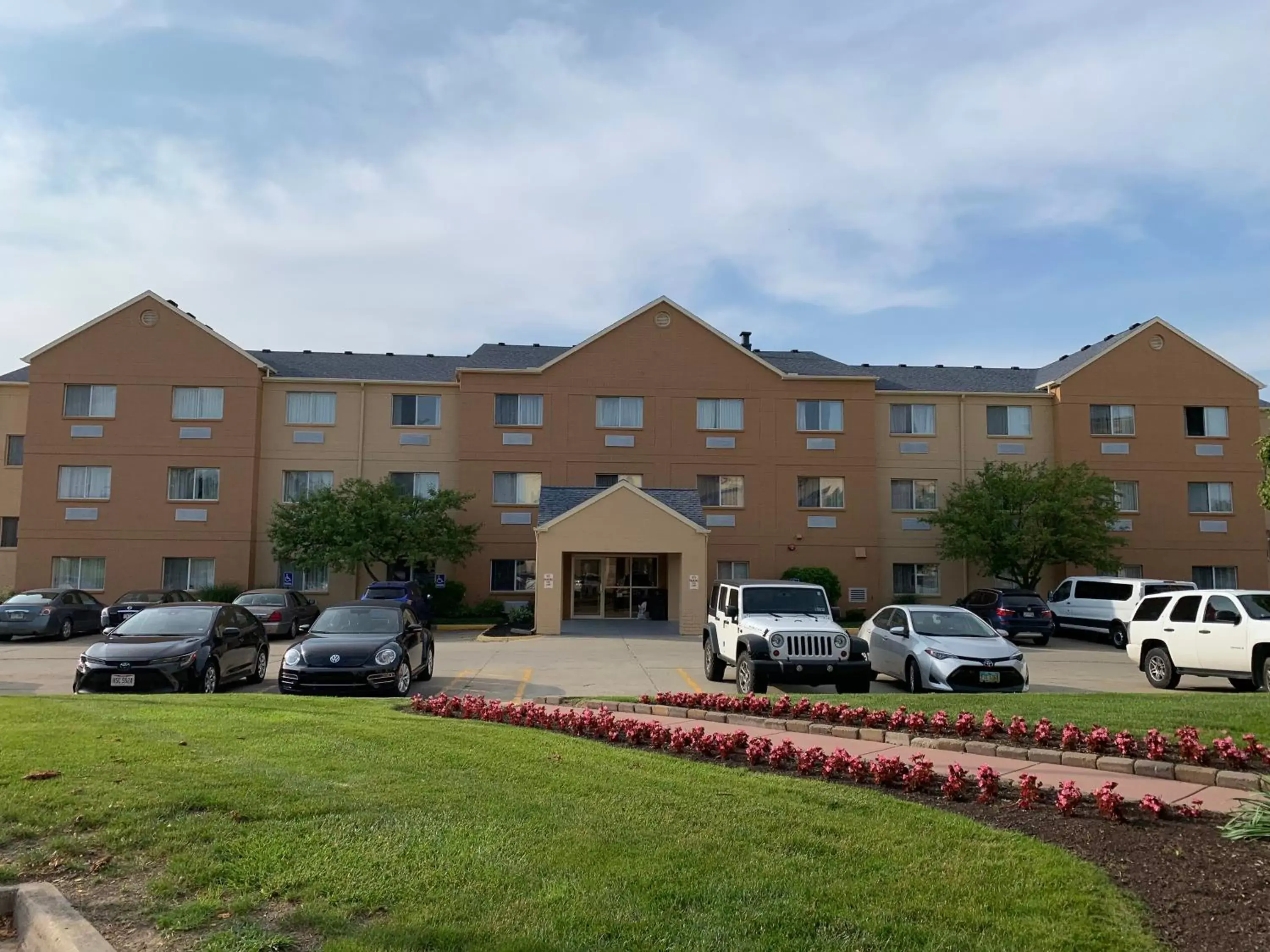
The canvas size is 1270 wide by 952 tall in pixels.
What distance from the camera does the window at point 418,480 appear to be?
117 feet

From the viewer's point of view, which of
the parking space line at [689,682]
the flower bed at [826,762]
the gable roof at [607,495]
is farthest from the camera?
the gable roof at [607,495]

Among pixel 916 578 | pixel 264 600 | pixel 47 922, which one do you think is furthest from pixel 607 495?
pixel 47 922

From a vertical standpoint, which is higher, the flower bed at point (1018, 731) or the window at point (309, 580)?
the window at point (309, 580)

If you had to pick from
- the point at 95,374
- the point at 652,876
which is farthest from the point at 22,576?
the point at 652,876

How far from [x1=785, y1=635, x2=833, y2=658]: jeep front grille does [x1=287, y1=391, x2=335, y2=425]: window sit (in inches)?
1001

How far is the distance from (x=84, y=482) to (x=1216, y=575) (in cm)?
4082

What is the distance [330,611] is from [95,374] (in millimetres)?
24181

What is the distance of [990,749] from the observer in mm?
8734

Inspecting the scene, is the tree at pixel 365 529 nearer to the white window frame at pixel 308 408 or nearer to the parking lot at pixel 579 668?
the white window frame at pixel 308 408

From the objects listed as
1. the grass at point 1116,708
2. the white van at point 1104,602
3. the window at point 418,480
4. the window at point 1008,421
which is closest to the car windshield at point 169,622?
the grass at point 1116,708

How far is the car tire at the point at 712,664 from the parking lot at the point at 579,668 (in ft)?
0.68

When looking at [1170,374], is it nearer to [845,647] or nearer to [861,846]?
[845,647]

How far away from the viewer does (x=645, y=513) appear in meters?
29.4

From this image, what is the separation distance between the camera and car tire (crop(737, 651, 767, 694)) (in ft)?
47.0
